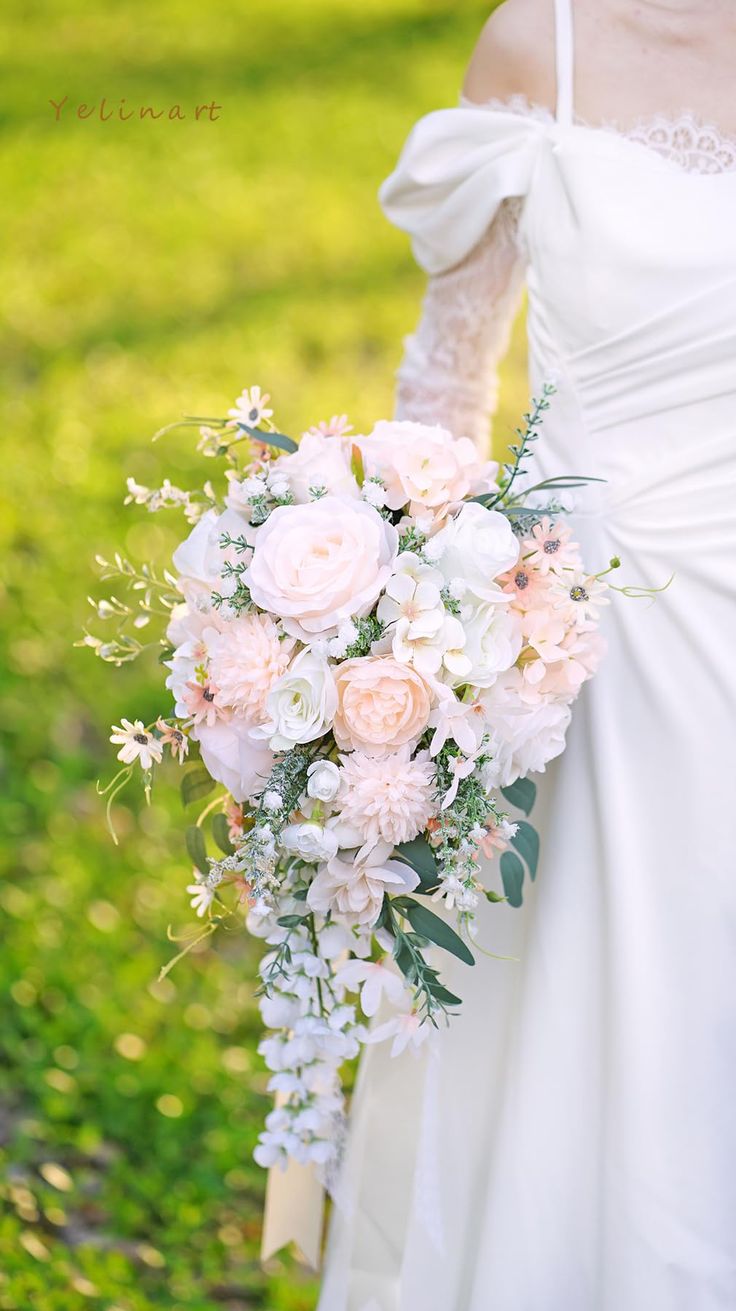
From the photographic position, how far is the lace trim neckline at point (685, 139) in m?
1.84

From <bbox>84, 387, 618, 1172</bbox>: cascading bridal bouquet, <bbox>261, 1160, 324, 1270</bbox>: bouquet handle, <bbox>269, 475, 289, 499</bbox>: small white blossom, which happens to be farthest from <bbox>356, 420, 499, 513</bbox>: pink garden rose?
<bbox>261, 1160, 324, 1270</bbox>: bouquet handle

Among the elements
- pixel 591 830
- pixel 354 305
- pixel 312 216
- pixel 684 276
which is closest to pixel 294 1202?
pixel 591 830

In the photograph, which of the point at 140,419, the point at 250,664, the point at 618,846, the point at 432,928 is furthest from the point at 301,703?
the point at 140,419

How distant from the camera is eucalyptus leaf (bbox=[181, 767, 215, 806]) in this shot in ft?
5.77

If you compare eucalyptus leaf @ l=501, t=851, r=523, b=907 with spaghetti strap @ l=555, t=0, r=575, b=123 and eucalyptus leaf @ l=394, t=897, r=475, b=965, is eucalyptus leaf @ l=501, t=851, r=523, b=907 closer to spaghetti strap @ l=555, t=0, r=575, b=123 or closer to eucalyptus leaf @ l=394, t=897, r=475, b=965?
eucalyptus leaf @ l=394, t=897, r=475, b=965

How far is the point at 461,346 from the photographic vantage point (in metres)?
2.20

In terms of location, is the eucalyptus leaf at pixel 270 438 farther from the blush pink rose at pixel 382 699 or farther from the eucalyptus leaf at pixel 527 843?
the eucalyptus leaf at pixel 527 843

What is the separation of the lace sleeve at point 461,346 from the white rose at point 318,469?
61 centimetres

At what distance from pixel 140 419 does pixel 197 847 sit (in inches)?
139

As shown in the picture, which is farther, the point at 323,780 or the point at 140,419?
the point at 140,419

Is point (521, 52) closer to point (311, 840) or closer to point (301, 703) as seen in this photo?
point (301, 703)

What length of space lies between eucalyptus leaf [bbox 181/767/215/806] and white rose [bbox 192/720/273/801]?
194 mm

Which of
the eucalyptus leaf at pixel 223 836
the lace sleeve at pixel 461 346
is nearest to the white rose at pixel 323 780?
the eucalyptus leaf at pixel 223 836

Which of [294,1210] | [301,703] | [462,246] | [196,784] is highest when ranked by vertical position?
[462,246]
